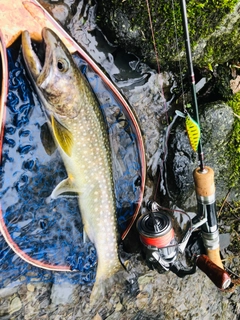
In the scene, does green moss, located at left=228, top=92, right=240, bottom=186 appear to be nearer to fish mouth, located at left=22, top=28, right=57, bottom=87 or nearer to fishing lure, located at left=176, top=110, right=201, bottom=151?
fishing lure, located at left=176, top=110, right=201, bottom=151

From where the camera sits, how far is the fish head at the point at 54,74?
167 centimetres

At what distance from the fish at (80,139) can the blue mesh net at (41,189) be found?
0.19 feet

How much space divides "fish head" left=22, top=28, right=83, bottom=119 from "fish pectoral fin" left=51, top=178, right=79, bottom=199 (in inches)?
13.8

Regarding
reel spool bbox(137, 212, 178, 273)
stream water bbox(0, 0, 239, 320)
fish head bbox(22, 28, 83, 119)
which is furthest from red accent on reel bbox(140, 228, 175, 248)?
fish head bbox(22, 28, 83, 119)

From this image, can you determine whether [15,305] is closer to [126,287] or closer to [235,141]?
[126,287]

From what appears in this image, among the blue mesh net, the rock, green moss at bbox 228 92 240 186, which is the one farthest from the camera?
green moss at bbox 228 92 240 186

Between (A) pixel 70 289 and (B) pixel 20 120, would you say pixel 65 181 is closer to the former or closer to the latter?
(B) pixel 20 120

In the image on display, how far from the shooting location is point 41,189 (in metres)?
2.00

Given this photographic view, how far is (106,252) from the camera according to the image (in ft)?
6.75

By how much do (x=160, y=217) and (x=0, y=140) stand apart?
913 millimetres

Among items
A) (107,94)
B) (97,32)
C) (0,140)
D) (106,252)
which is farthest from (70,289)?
(97,32)

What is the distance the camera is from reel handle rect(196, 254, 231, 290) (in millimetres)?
1773

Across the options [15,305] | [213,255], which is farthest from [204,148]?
[15,305]

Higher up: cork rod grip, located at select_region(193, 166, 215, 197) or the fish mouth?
the fish mouth
